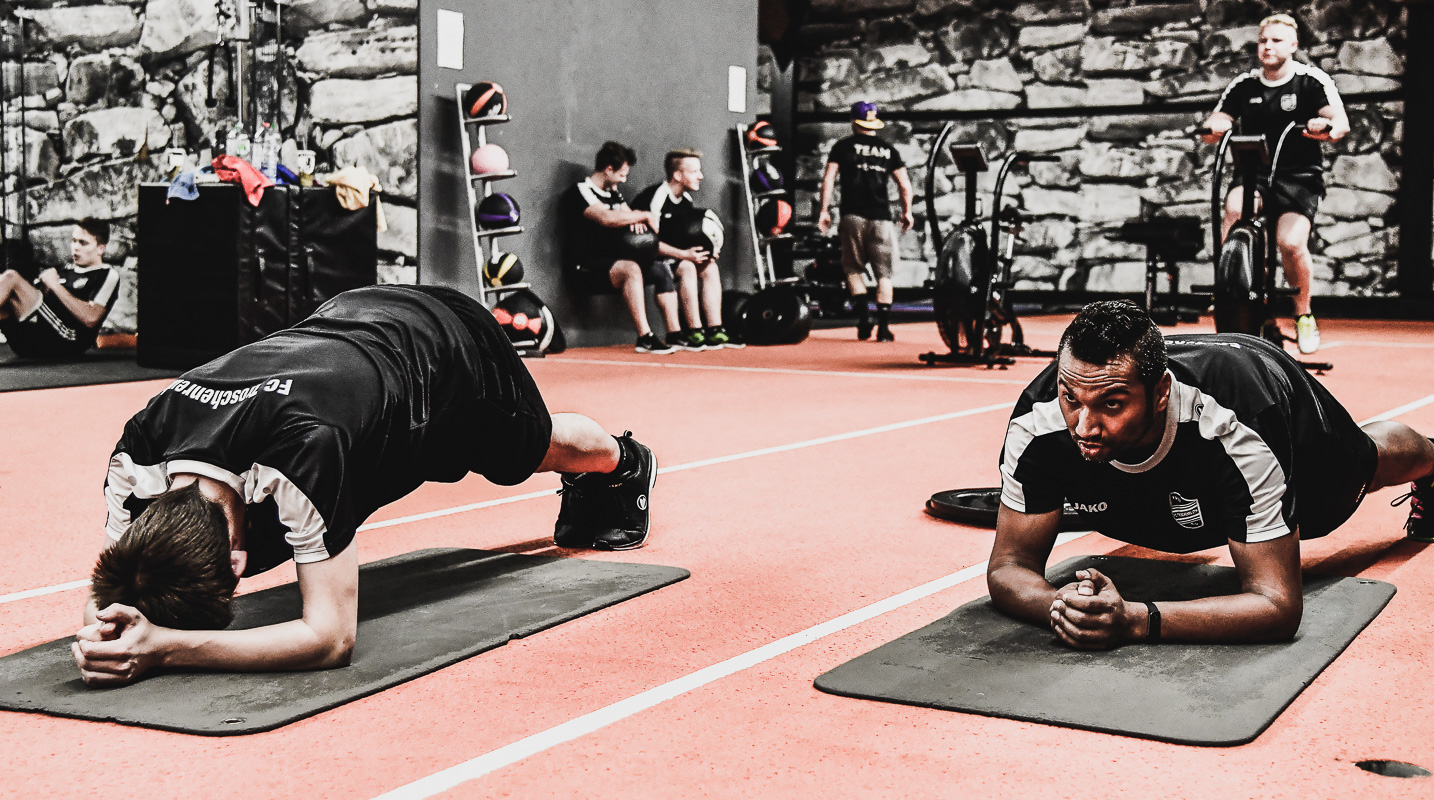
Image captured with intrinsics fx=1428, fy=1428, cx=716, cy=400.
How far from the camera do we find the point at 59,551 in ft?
11.3

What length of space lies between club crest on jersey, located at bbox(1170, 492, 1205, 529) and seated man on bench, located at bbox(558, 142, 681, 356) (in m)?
6.92

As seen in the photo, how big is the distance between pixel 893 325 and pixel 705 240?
11.4 feet

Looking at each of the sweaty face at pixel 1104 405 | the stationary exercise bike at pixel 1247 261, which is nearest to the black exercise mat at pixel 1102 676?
the sweaty face at pixel 1104 405

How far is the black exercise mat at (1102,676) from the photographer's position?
216cm

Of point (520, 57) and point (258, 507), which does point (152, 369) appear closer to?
→ point (520, 57)

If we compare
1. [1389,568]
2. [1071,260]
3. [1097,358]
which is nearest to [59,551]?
[1097,358]

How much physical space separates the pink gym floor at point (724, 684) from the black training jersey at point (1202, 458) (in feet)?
1.06

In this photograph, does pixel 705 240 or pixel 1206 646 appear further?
pixel 705 240

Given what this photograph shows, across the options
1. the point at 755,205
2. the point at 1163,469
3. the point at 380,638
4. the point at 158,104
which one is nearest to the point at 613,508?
the point at 380,638

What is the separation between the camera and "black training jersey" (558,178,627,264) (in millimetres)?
9492

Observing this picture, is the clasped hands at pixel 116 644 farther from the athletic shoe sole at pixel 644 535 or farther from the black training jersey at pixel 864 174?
the black training jersey at pixel 864 174

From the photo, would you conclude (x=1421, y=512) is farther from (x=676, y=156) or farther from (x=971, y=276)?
(x=676, y=156)

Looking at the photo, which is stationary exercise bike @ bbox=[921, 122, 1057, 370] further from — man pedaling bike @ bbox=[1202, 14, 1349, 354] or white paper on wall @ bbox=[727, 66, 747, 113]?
white paper on wall @ bbox=[727, 66, 747, 113]

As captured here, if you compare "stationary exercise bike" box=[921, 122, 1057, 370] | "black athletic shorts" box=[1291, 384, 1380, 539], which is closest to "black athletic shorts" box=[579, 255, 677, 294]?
"stationary exercise bike" box=[921, 122, 1057, 370]
